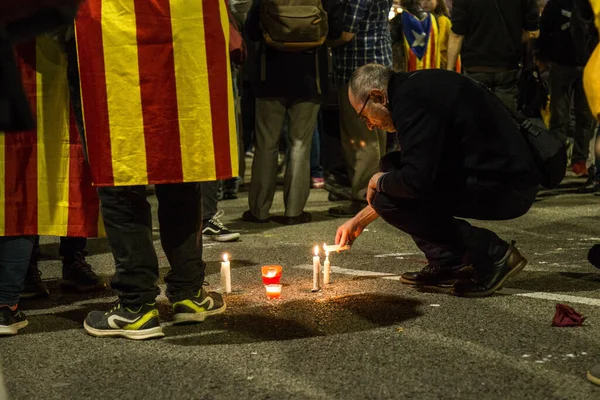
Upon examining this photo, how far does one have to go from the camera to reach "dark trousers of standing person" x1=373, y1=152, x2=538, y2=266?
4.28 meters

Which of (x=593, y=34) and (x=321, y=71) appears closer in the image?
(x=593, y=34)

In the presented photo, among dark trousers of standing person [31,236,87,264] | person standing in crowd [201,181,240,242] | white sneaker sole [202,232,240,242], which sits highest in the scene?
dark trousers of standing person [31,236,87,264]

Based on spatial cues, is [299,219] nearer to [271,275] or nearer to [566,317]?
[271,275]

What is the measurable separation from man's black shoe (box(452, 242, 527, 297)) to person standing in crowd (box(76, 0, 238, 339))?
1.31 m

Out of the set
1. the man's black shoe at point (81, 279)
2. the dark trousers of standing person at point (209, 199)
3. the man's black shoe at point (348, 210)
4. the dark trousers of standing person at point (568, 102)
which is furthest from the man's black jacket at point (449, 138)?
the dark trousers of standing person at point (568, 102)

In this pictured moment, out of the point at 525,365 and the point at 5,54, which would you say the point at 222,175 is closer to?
the point at 525,365

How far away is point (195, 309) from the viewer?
4.07 metres

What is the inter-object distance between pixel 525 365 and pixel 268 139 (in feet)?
13.0

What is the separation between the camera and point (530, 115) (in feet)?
28.8

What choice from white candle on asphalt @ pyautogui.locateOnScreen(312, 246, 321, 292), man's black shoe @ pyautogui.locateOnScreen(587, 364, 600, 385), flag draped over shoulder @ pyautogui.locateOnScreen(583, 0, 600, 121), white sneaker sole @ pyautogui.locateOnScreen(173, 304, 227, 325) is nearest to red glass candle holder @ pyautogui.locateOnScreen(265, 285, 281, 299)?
white candle on asphalt @ pyautogui.locateOnScreen(312, 246, 321, 292)

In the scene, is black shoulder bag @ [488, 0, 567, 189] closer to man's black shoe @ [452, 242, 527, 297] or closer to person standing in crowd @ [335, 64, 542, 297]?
person standing in crowd @ [335, 64, 542, 297]

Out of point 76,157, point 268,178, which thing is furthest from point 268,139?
point 76,157

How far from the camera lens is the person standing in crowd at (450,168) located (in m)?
4.04

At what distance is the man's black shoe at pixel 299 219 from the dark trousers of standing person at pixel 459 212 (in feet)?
8.76
